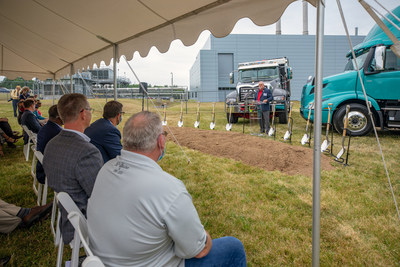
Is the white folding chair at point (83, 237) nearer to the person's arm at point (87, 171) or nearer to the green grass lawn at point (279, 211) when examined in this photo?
the person's arm at point (87, 171)

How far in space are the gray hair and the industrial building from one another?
29873 mm

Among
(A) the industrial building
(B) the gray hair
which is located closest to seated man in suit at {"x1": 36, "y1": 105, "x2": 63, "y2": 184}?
(B) the gray hair

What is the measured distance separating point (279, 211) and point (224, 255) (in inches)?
86.5

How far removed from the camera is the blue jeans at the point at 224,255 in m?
1.28

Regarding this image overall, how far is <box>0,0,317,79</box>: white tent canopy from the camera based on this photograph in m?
2.31

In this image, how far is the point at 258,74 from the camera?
1205 cm

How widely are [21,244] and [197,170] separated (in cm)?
320

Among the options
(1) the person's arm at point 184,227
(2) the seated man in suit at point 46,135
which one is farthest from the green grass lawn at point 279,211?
(1) the person's arm at point 184,227

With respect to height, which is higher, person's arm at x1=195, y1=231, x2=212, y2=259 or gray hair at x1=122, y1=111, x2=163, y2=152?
gray hair at x1=122, y1=111, x2=163, y2=152

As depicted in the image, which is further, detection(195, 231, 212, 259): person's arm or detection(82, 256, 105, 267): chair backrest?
detection(195, 231, 212, 259): person's arm

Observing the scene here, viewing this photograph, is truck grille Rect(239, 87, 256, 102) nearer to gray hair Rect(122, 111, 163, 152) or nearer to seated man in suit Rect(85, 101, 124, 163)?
seated man in suit Rect(85, 101, 124, 163)

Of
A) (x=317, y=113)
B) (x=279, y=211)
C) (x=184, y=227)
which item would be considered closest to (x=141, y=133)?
(x=184, y=227)

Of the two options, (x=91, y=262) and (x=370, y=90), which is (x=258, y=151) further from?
(x=91, y=262)

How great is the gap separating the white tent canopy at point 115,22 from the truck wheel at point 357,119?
7.11m
